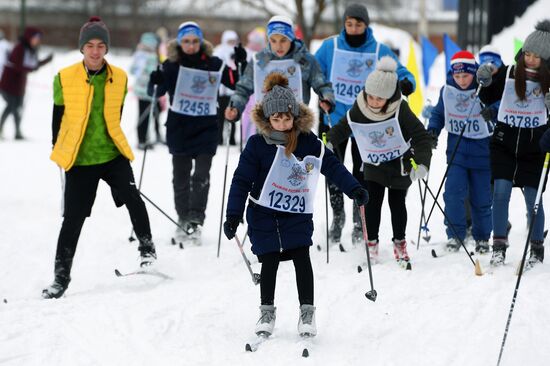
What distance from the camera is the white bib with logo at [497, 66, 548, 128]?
21.4 feet

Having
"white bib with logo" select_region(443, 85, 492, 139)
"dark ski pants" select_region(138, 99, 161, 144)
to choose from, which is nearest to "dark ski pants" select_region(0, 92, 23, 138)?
"dark ski pants" select_region(138, 99, 161, 144)

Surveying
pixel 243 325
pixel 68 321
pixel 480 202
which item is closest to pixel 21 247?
pixel 68 321

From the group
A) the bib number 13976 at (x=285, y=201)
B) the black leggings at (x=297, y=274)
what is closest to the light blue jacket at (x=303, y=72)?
the bib number 13976 at (x=285, y=201)

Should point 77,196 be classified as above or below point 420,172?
below

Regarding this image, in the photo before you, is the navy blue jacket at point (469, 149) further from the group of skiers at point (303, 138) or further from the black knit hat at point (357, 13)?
the black knit hat at point (357, 13)

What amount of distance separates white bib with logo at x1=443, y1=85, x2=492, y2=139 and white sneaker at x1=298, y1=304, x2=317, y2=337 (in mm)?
2621

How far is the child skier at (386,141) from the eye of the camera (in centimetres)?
666

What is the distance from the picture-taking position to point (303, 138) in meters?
5.45

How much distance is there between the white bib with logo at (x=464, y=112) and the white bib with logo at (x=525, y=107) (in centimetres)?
66

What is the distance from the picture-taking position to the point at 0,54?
17641 mm

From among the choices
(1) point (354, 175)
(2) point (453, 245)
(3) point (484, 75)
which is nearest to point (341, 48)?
(1) point (354, 175)

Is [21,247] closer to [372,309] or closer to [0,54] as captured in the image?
[372,309]

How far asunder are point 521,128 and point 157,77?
329cm

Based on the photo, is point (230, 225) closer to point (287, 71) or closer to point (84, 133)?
point (84, 133)
